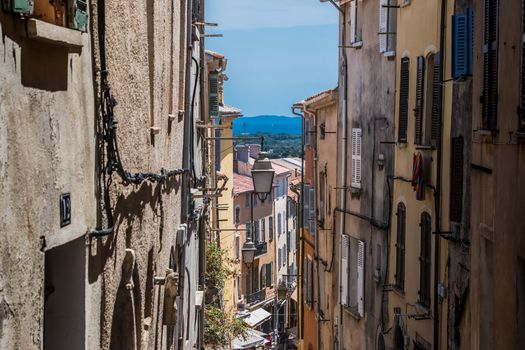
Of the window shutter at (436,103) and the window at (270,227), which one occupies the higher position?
the window shutter at (436,103)

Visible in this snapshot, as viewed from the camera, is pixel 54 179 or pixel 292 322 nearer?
pixel 54 179

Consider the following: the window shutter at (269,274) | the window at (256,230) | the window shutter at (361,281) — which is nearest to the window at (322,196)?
the window shutter at (361,281)

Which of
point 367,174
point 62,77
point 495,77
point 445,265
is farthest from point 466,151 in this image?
point 62,77

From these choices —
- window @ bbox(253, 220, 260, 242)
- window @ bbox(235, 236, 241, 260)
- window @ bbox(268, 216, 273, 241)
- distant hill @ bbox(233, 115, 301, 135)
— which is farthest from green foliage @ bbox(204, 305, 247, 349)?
distant hill @ bbox(233, 115, 301, 135)

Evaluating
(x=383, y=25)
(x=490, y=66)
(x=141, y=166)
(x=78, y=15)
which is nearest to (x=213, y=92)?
(x=383, y=25)

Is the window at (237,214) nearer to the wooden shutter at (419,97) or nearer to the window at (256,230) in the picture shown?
the window at (256,230)

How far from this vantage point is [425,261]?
17.2m

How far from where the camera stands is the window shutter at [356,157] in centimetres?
2338

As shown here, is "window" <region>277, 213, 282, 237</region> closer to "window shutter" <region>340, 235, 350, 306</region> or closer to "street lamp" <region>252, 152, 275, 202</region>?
"window shutter" <region>340, 235, 350, 306</region>

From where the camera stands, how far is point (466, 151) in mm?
14734

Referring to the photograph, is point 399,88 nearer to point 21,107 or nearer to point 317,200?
point 317,200

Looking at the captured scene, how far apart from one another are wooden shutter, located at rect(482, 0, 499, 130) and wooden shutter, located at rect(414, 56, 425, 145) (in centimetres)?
621

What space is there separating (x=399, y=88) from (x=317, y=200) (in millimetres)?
11634

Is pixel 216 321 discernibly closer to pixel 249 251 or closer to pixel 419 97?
pixel 249 251
